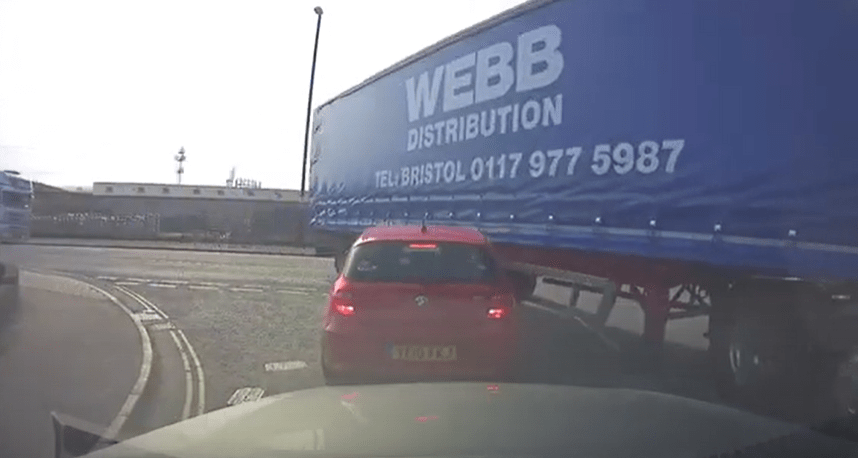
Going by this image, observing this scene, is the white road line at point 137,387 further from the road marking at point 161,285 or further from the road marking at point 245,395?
the road marking at point 161,285

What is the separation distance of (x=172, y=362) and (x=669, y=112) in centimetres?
565

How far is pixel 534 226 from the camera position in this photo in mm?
→ 10062

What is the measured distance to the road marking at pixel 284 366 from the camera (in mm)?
8539

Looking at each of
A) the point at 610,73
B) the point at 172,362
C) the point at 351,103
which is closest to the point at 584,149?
the point at 610,73

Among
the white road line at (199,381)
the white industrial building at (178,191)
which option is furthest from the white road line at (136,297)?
the white industrial building at (178,191)

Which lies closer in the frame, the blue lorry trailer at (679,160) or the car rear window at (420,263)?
the blue lorry trailer at (679,160)

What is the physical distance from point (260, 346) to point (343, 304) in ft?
11.9

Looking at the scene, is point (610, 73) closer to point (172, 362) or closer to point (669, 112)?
point (669, 112)

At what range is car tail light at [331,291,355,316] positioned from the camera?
664 centimetres

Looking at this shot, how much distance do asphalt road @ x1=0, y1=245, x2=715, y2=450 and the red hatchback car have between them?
1.16 metres

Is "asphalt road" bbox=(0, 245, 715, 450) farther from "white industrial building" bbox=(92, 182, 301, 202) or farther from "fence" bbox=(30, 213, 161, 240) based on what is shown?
"white industrial building" bbox=(92, 182, 301, 202)

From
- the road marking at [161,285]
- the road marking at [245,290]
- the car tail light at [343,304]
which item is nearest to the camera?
the car tail light at [343,304]

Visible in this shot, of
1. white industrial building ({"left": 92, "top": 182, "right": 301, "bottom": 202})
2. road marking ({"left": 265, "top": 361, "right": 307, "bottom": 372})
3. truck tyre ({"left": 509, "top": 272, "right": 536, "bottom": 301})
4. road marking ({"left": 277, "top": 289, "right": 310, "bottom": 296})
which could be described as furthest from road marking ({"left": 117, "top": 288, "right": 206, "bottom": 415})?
white industrial building ({"left": 92, "top": 182, "right": 301, "bottom": 202})

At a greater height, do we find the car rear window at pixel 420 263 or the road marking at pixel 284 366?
the car rear window at pixel 420 263
